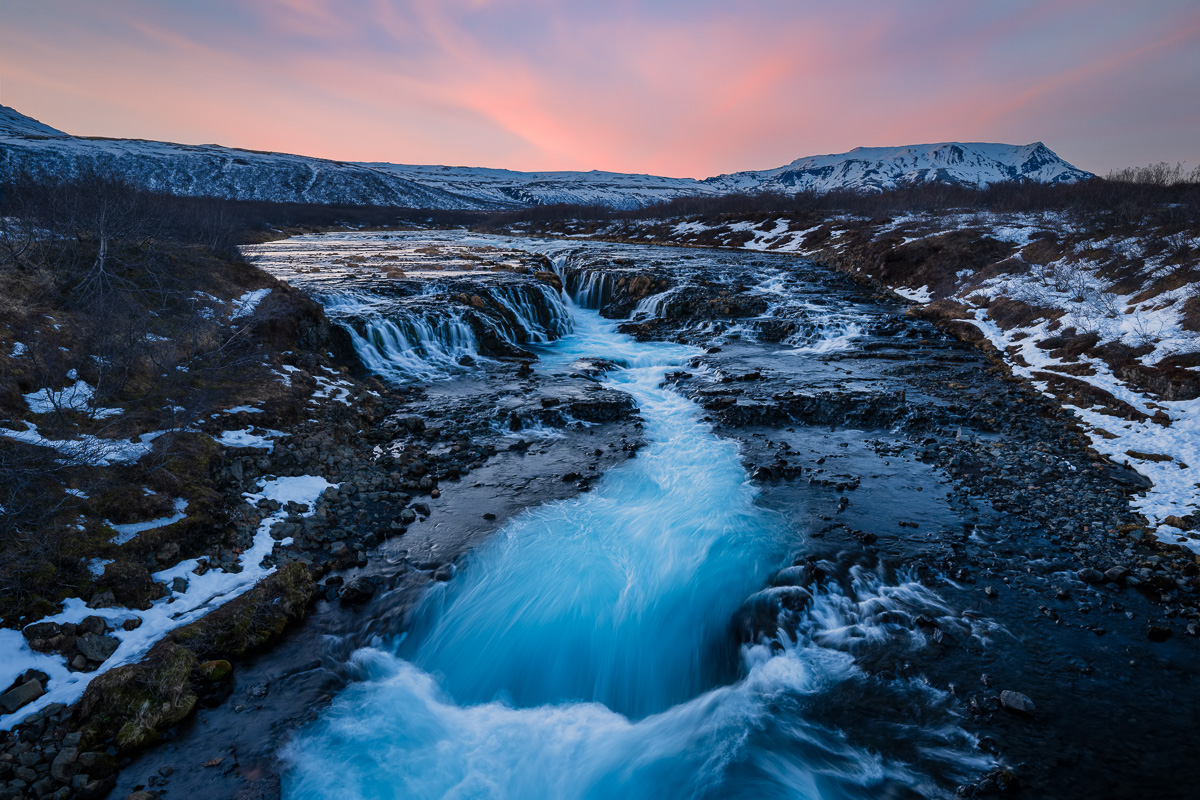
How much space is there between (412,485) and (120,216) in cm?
998

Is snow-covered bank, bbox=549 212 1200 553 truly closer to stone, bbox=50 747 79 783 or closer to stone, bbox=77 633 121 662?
stone, bbox=50 747 79 783

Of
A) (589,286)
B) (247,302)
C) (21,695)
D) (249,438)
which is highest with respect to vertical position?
(589,286)

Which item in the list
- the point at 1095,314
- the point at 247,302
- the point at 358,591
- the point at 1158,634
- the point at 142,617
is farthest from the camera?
the point at 1095,314

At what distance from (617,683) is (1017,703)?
169 inches

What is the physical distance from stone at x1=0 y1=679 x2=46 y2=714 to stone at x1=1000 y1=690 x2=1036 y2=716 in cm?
932

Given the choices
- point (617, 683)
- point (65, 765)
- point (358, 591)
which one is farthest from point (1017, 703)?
point (65, 765)

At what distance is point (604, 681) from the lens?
6801 mm

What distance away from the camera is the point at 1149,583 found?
6758 millimetres

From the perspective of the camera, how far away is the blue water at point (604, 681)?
5.33 metres

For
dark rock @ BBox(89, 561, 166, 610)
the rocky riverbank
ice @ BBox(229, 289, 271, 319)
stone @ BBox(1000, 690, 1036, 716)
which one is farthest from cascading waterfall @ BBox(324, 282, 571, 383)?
stone @ BBox(1000, 690, 1036, 716)

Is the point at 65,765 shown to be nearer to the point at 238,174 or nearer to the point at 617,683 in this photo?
the point at 617,683

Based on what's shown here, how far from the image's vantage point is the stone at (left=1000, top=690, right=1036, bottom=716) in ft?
17.3

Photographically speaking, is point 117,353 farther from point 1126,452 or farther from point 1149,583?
point 1126,452

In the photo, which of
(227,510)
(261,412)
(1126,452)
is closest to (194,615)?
(227,510)
